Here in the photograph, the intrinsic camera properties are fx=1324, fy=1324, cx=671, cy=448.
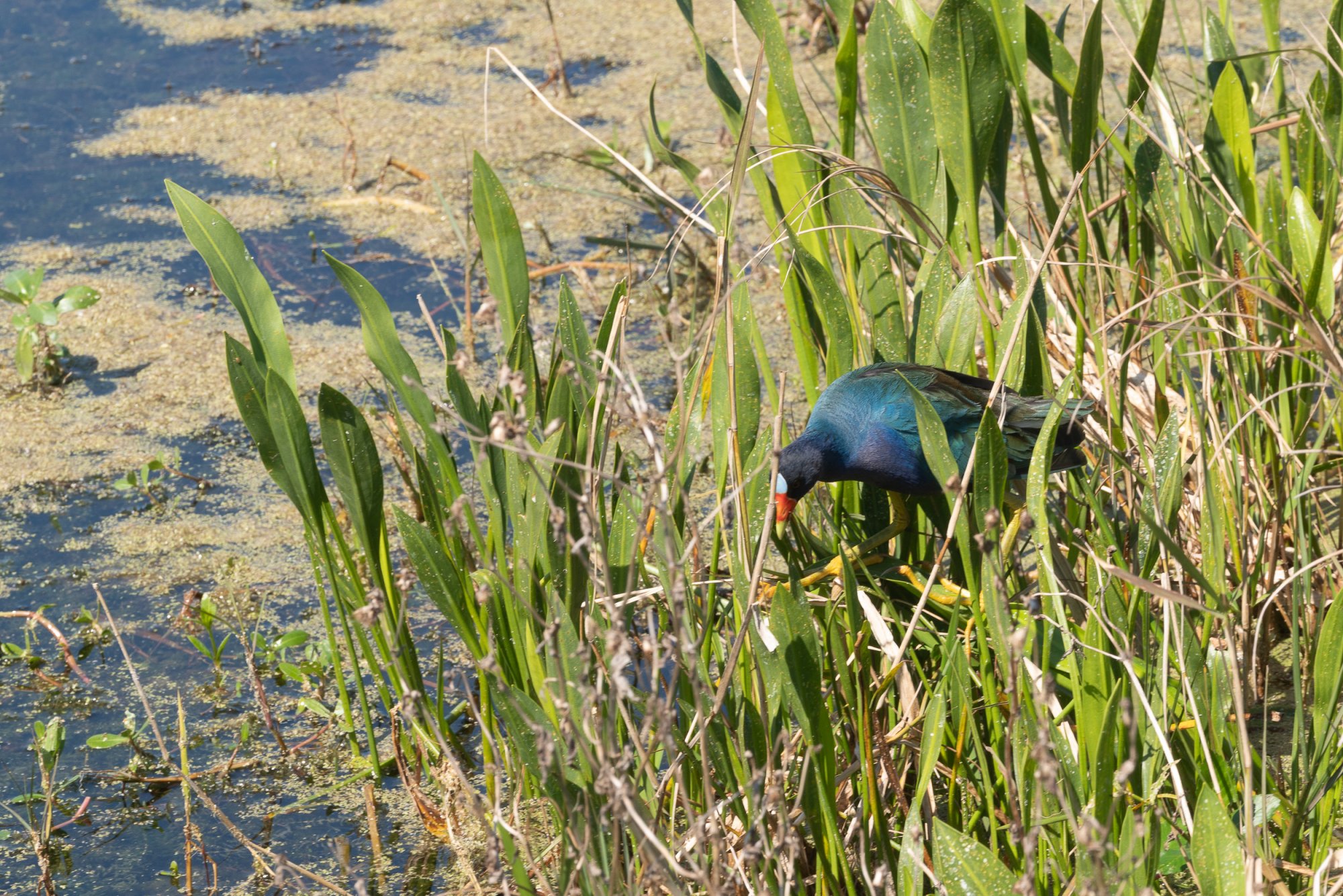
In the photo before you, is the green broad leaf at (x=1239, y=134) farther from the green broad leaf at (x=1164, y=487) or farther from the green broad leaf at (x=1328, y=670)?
the green broad leaf at (x=1328, y=670)

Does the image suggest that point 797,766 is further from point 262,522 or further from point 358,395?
point 358,395

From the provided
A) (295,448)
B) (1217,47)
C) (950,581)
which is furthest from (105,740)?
(1217,47)

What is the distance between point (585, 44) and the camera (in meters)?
4.47

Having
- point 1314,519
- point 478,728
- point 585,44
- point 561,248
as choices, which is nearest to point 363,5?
point 585,44

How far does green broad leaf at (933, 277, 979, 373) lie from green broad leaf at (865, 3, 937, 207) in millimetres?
217

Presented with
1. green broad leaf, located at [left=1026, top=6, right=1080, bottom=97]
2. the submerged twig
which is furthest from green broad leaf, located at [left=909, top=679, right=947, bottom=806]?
the submerged twig

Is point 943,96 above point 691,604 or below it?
above

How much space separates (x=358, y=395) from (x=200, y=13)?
250 centimetres

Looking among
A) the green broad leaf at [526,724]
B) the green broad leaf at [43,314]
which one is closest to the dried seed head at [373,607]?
the green broad leaf at [526,724]

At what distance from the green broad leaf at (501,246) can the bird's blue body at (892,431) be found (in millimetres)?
396

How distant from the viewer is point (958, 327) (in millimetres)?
1686

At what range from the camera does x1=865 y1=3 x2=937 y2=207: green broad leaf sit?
5.89 ft

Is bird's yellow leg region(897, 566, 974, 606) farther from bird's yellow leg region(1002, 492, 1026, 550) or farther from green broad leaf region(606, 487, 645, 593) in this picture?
green broad leaf region(606, 487, 645, 593)

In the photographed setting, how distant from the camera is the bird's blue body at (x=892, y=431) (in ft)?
5.51
